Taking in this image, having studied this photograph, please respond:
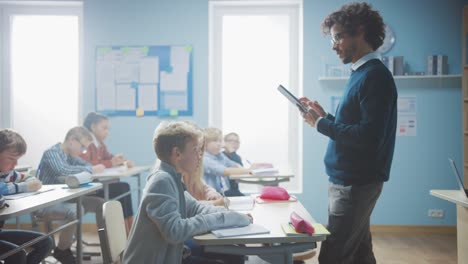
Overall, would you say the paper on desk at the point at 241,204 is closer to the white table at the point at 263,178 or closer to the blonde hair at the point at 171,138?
the blonde hair at the point at 171,138

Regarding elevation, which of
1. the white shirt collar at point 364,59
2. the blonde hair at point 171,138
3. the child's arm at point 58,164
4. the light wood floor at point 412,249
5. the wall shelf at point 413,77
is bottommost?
the light wood floor at point 412,249

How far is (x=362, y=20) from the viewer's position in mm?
1706

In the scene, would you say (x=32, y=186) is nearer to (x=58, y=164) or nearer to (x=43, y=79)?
(x=58, y=164)

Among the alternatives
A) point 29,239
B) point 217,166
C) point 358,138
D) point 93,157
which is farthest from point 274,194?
point 93,157

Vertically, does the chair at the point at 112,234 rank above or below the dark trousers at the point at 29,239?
above

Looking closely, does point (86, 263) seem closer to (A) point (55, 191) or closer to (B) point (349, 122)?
(A) point (55, 191)

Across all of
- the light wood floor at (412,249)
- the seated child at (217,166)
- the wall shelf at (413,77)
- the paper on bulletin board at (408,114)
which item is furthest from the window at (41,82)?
the paper on bulletin board at (408,114)

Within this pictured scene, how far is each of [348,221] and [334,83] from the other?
3023 millimetres

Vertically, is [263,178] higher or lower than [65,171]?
lower

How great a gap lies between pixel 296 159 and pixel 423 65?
64.1 inches

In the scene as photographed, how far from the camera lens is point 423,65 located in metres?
4.41

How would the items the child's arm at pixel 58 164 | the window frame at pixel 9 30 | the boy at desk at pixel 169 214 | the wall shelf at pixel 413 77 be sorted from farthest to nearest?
the window frame at pixel 9 30
the wall shelf at pixel 413 77
the child's arm at pixel 58 164
the boy at desk at pixel 169 214

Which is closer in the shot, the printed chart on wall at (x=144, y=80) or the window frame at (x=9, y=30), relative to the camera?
the printed chart on wall at (x=144, y=80)

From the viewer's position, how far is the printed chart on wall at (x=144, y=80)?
4.48 m
